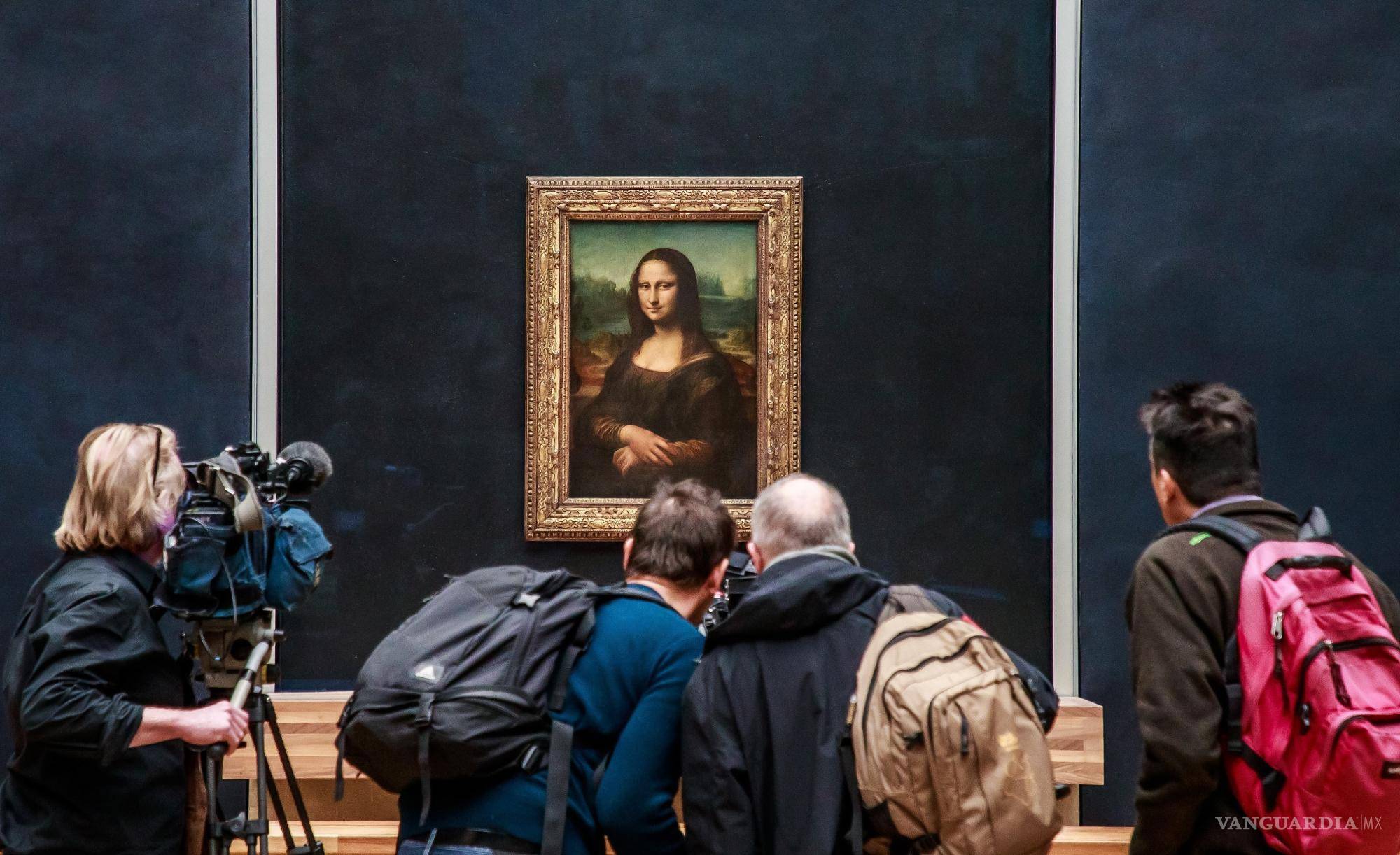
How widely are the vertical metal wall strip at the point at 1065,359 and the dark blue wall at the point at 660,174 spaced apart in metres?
0.07

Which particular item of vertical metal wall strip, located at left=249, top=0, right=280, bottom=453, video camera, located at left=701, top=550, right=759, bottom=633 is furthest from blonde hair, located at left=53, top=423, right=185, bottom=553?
vertical metal wall strip, located at left=249, top=0, right=280, bottom=453

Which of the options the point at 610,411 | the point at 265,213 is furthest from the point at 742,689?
the point at 265,213

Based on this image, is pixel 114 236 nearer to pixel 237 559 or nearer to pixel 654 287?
pixel 654 287

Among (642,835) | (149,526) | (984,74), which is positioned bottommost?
(642,835)

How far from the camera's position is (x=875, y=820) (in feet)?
8.00

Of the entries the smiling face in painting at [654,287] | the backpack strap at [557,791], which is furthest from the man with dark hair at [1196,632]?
the smiling face in painting at [654,287]

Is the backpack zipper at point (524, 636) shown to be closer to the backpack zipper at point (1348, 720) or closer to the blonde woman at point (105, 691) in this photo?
the blonde woman at point (105, 691)

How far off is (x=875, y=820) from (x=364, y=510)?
11.7 ft

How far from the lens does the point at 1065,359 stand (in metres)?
5.47

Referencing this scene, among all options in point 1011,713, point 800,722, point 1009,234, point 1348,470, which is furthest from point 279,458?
point 1348,470

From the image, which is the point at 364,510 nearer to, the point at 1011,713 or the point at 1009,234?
the point at 1009,234

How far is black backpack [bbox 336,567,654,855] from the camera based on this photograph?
2430mm

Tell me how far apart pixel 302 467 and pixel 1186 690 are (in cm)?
250

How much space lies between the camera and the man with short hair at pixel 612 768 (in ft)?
8.14
